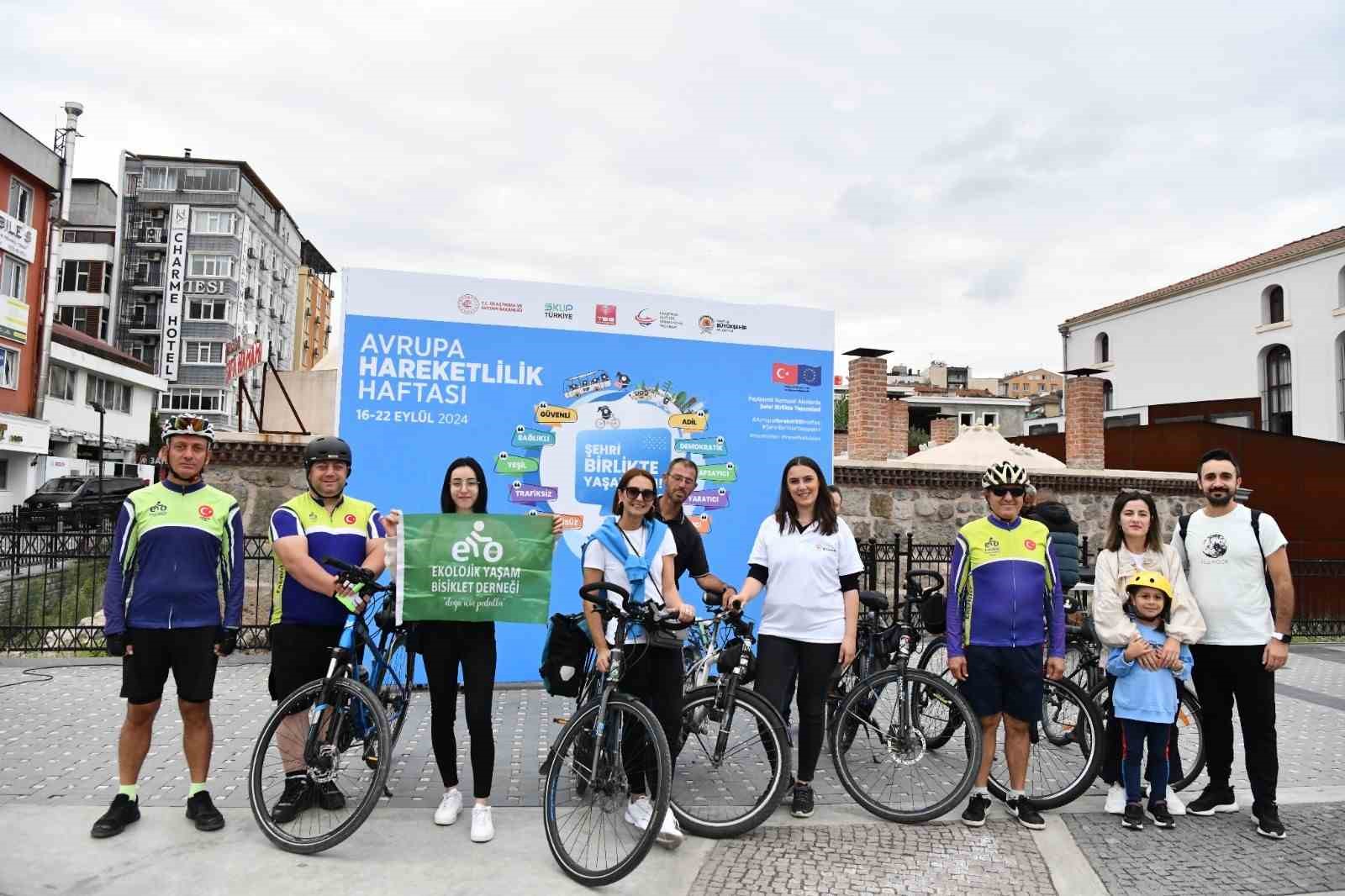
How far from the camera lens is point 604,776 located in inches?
155

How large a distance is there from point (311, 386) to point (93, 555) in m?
7.20

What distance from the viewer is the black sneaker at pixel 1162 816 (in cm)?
454

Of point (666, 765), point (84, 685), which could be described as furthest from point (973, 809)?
point (84, 685)

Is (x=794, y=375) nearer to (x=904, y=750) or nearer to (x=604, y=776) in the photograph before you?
(x=904, y=750)

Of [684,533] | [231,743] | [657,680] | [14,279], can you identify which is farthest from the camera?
[14,279]

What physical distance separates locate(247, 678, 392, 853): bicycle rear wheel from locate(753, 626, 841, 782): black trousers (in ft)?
6.24

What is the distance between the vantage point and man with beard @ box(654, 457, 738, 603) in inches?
189

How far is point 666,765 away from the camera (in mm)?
3818

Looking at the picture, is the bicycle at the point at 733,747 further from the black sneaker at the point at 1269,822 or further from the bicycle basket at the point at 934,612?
the black sneaker at the point at 1269,822

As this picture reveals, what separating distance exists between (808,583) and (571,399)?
349 cm

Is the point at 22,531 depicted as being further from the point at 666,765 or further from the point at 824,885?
the point at 824,885

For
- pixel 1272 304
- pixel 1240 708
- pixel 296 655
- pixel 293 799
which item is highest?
pixel 1272 304

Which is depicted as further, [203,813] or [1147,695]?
[1147,695]

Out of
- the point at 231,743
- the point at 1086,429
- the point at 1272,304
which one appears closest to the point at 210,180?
the point at 1086,429
